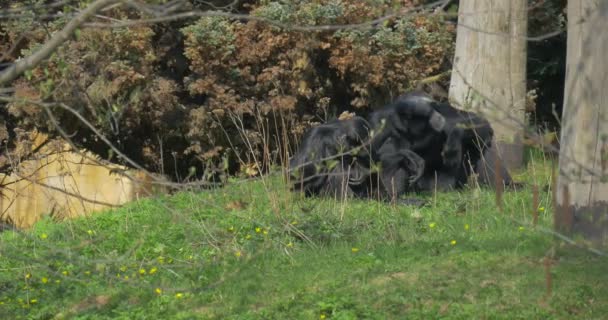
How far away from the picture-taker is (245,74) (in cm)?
1308

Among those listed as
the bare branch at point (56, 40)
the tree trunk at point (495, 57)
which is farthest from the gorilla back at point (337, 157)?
the bare branch at point (56, 40)

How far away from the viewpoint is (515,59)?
472 inches

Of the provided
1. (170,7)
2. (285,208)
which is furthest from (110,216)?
(170,7)

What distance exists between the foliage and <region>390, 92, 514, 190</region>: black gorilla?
1.81m

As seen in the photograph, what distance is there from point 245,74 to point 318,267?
19.3 feet

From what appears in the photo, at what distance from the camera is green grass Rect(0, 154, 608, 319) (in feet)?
21.2

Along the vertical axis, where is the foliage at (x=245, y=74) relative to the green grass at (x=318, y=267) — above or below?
above

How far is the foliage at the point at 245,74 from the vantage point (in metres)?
12.7

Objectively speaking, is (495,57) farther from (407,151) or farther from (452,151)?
(407,151)

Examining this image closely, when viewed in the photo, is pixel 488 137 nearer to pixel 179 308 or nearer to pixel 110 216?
pixel 110 216

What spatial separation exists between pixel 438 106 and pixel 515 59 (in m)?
1.52

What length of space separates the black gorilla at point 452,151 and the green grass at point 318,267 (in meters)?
0.81

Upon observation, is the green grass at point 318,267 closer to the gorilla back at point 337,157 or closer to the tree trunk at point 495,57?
the gorilla back at point 337,157

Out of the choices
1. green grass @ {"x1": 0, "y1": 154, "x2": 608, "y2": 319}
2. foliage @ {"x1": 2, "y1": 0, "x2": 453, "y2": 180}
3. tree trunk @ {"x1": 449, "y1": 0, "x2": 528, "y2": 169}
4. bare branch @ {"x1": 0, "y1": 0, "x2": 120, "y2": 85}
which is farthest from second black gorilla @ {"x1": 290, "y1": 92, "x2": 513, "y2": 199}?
bare branch @ {"x1": 0, "y1": 0, "x2": 120, "y2": 85}
